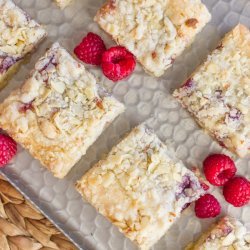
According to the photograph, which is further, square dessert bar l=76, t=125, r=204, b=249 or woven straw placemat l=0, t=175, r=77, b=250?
woven straw placemat l=0, t=175, r=77, b=250

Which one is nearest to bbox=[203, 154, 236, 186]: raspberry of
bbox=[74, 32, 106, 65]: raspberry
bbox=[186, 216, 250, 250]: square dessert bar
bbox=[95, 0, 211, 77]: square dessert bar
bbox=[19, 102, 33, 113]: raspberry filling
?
bbox=[186, 216, 250, 250]: square dessert bar

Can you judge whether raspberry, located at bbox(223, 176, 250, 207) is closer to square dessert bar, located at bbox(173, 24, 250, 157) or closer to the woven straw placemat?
square dessert bar, located at bbox(173, 24, 250, 157)

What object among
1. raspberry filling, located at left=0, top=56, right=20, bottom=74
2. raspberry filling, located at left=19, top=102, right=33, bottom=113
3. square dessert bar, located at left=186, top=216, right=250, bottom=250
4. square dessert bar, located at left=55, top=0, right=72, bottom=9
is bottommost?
raspberry filling, located at left=19, top=102, right=33, bottom=113

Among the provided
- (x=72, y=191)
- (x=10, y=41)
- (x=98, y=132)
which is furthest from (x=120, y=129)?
(x=10, y=41)

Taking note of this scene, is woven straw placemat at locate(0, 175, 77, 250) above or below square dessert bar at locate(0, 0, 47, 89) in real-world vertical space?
below

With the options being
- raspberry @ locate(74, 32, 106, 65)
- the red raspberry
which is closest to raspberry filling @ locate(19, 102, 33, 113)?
the red raspberry

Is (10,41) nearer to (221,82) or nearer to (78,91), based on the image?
(78,91)

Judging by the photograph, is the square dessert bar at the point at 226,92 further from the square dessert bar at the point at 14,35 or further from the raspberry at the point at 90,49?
the square dessert bar at the point at 14,35
